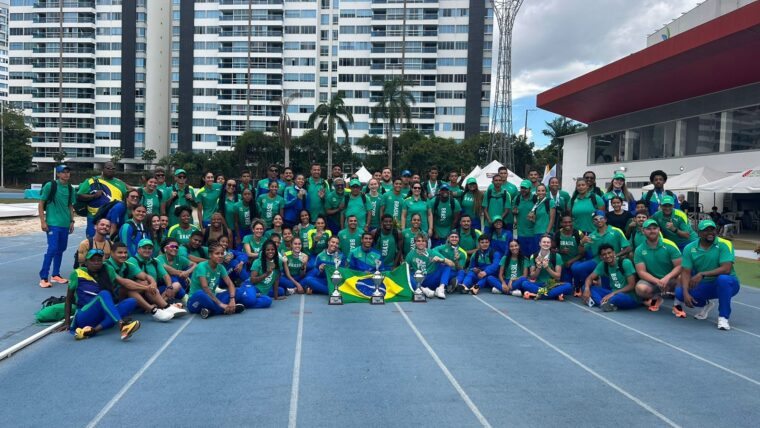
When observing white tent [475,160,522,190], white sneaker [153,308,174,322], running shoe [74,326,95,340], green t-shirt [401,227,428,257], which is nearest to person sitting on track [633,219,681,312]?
green t-shirt [401,227,428,257]

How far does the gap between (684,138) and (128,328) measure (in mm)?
26361

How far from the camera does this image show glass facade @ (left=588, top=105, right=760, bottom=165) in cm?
2158

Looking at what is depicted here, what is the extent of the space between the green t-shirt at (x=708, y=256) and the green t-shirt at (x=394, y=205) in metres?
4.82

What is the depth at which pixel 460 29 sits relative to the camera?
6331 centimetres

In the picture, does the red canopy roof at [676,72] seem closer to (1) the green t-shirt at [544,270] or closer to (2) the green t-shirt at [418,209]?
(1) the green t-shirt at [544,270]

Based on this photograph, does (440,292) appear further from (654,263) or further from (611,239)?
(654,263)

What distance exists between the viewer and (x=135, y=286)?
6391 millimetres

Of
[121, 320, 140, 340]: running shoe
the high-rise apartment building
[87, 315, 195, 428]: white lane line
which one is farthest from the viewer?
the high-rise apartment building

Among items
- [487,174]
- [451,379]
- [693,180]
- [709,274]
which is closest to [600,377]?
[451,379]

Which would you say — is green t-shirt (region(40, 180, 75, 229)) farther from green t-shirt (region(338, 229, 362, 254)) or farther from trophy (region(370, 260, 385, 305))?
trophy (region(370, 260, 385, 305))

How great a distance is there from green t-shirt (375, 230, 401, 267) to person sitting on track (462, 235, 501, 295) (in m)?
1.33

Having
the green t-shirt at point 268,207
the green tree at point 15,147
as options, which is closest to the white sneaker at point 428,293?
the green t-shirt at point 268,207

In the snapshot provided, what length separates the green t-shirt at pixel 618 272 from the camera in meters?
7.87

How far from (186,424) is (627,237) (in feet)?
24.3
